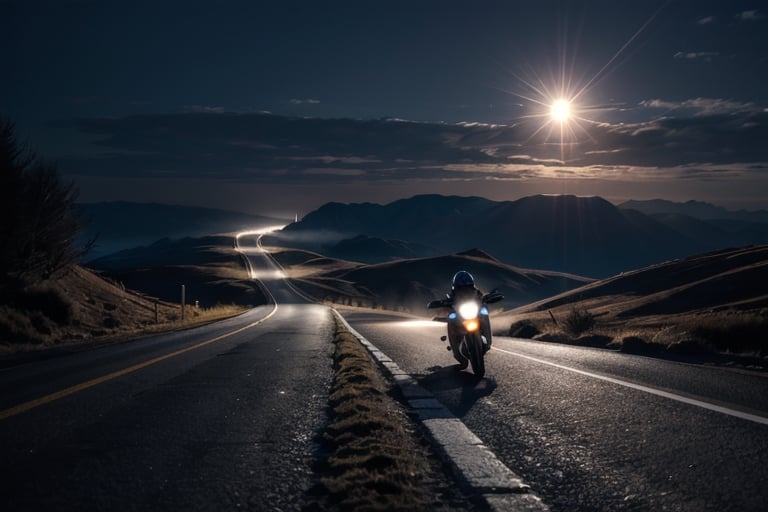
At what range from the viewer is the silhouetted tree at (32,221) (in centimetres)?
2355

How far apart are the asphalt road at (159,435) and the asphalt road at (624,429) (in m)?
1.83

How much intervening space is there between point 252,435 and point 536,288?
163420mm

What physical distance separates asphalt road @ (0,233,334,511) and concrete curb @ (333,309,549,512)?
1.15 metres

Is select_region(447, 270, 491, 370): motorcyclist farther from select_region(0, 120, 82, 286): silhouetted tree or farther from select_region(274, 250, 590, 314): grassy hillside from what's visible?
select_region(274, 250, 590, 314): grassy hillside

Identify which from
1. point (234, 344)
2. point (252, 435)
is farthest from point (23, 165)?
point (252, 435)

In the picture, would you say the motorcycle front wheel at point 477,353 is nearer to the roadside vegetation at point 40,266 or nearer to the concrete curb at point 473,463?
the concrete curb at point 473,463

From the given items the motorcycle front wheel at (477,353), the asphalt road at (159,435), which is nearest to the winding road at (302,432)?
the asphalt road at (159,435)

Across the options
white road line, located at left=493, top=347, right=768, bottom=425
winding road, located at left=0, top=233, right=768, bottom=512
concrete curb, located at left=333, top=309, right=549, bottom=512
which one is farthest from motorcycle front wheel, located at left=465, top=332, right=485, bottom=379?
concrete curb, located at left=333, top=309, right=549, bottom=512

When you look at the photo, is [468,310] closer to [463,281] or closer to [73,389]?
[463,281]

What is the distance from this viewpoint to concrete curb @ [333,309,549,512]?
3957 millimetres

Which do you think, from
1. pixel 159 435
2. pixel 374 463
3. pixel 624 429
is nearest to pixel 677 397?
pixel 624 429

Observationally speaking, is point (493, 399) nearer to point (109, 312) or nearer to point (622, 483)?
point (622, 483)

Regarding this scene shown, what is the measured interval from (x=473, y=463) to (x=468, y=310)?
5.74m

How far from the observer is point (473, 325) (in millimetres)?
10227
